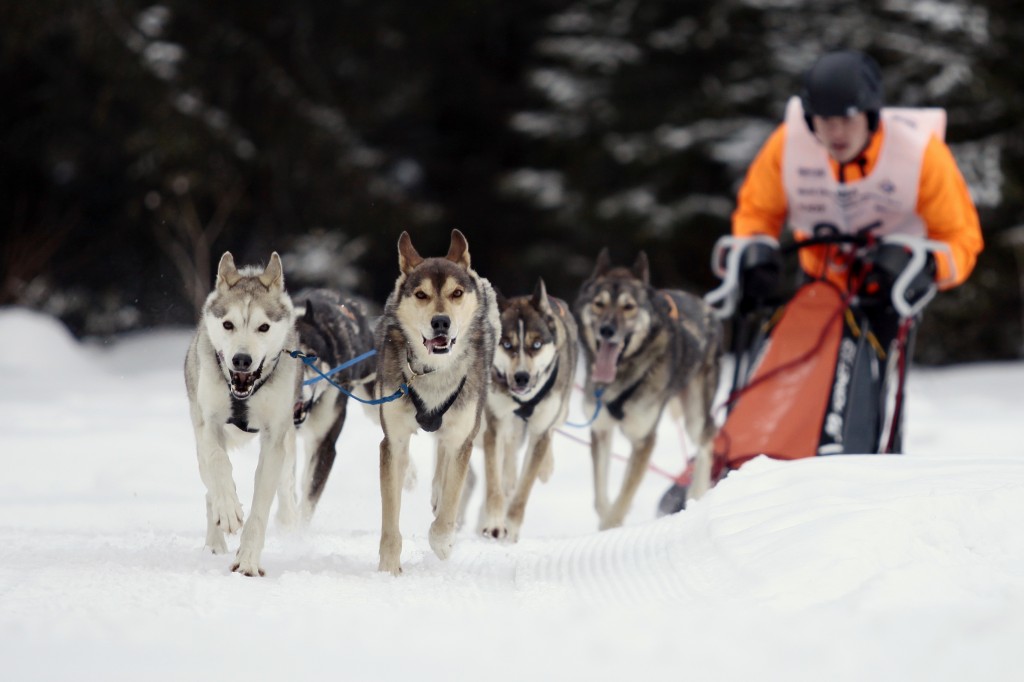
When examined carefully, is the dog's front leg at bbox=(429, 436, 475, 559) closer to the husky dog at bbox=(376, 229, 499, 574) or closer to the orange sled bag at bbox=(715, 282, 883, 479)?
the husky dog at bbox=(376, 229, 499, 574)

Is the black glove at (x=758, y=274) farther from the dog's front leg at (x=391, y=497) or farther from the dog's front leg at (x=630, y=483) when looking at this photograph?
the dog's front leg at (x=391, y=497)

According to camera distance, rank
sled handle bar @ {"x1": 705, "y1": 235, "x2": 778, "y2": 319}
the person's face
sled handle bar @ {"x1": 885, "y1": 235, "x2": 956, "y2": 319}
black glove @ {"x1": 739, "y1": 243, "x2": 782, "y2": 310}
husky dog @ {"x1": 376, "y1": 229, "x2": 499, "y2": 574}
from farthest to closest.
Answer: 1. sled handle bar @ {"x1": 705, "y1": 235, "x2": 778, "y2": 319}
2. black glove @ {"x1": 739, "y1": 243, "x2": 782, "y2": 310}
3. the person's face
4. sled handle bar @ {"x1": 885, "y1": 235, "x2": 956, "y2": 319}
5. husky dog @ {"x1": 376, "y1": 229, "x2": 499, "y2": 574}

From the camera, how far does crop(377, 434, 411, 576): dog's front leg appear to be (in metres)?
3.63

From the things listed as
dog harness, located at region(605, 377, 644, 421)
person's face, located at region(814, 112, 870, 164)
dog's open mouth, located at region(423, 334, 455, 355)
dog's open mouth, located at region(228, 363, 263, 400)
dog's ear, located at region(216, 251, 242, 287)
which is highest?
person's face, located at region(814, 112, 870, 164)

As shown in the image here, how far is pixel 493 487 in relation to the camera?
4.54 meters

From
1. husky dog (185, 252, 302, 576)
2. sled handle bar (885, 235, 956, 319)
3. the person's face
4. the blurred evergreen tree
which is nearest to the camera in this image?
husky dog (185, 252, 302, 576)

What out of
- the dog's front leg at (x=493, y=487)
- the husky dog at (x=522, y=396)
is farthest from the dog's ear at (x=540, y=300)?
the dog's front leg at (x=493, y=487)

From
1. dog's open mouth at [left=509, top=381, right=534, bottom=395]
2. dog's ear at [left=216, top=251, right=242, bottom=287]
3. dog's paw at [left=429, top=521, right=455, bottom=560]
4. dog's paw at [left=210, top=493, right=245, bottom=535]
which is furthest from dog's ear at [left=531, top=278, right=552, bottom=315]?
dog's paw at [left=210, top=493, right=245, bottom=535]

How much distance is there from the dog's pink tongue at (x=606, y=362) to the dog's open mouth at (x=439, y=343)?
1491 mm

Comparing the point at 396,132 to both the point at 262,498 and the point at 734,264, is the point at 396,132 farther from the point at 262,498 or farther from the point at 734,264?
the point at 262,498

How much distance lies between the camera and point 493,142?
53.1 ft

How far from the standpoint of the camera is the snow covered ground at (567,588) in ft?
8.00

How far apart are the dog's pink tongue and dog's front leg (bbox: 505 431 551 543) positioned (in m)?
0.36

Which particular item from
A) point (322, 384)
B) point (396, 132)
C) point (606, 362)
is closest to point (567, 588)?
point (322, 384)
